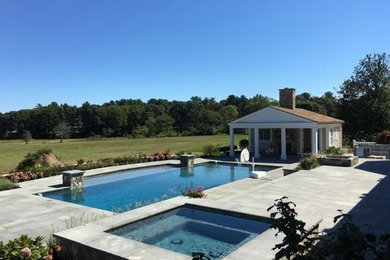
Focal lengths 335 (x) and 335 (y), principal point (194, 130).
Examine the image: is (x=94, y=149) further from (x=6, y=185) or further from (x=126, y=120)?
(x=126, y=120)

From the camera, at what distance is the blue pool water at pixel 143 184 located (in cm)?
1356

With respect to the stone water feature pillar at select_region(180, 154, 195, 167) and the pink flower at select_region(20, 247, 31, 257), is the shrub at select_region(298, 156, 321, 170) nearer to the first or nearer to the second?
the stone water feature pillar at select_region(180, 154, 195, 167)

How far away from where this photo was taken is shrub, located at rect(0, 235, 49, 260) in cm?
575

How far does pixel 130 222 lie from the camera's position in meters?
8.70

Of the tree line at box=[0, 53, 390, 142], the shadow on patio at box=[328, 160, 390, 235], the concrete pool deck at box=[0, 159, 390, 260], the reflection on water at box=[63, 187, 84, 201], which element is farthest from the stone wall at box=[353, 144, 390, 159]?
the tree line at box=[0, 53, 390, 142]

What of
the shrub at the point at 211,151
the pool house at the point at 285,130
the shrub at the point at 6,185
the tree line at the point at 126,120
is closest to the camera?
the shrub at the point at 6,185

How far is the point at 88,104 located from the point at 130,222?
91988 mm

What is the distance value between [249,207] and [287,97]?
21.6m

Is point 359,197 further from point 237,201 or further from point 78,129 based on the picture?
point 78,129

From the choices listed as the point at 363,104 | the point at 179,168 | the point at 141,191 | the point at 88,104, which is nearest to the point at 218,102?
the point at 88,104

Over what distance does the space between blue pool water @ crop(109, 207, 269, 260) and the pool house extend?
1647 centimetres

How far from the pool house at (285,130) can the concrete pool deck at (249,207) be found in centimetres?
917

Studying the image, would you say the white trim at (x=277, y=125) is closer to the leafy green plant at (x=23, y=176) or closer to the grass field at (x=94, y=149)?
the grass field at (x=94, y=149)

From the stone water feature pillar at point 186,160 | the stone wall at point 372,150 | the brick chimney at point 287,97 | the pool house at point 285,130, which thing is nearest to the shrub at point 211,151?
the pool house at point 285,130
